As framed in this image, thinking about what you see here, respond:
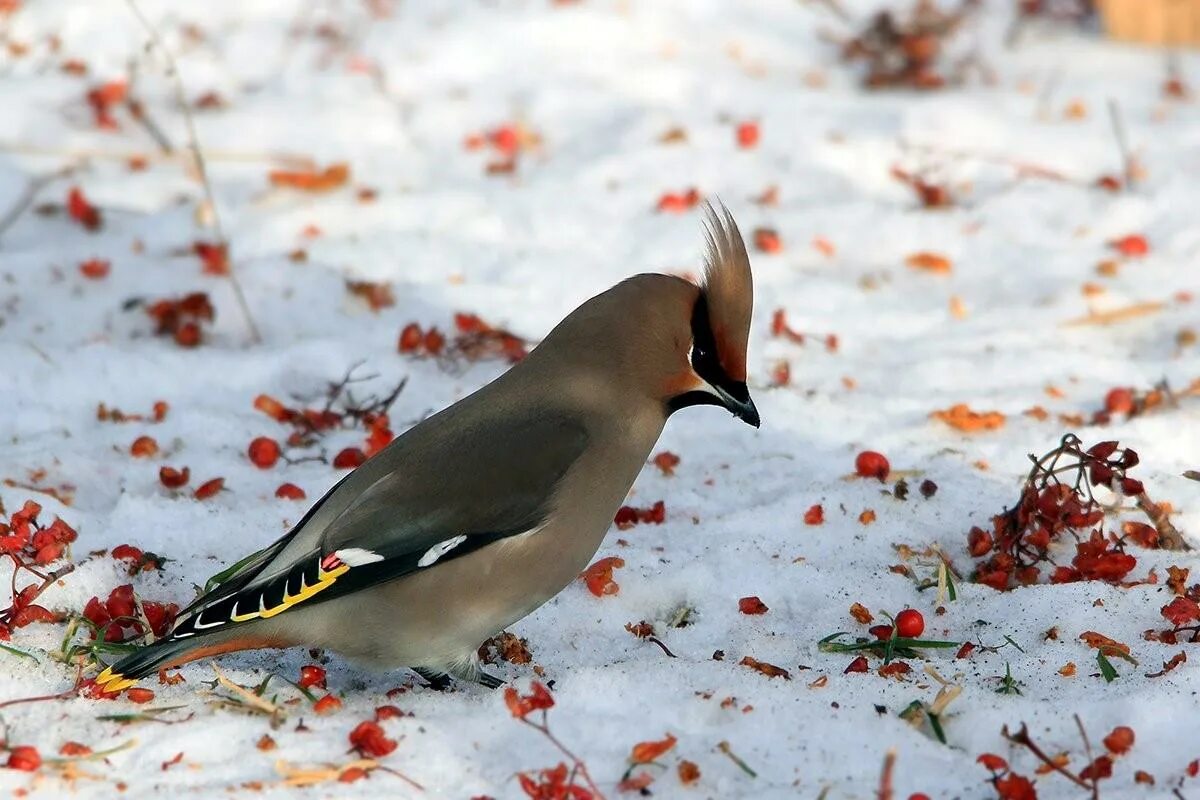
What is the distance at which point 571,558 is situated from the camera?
307 cm

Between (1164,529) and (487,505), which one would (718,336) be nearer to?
(487,505)

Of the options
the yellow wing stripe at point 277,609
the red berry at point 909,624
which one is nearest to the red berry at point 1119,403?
the red berry at point 909,624

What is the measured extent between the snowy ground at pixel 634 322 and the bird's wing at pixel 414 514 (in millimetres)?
211

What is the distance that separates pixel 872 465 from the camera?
3953mm

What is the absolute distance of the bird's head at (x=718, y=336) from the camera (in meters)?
3.18

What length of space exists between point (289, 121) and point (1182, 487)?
388 centimetres

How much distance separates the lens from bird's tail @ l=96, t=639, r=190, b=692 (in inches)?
115

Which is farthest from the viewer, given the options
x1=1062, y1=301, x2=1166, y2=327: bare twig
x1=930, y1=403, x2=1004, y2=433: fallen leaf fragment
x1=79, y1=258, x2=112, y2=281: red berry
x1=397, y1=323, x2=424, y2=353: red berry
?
x1=79, y1=258, x2=112, y2=281: red berry

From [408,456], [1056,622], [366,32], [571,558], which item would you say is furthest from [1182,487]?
[366,32]

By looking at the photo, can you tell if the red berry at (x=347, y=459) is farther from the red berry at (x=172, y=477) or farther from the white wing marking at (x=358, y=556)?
the white wing marking at (x=358, y=556)

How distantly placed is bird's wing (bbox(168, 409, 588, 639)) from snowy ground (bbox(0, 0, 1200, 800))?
0.69 ft

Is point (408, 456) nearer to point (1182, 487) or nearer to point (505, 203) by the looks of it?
point (1182, 487)

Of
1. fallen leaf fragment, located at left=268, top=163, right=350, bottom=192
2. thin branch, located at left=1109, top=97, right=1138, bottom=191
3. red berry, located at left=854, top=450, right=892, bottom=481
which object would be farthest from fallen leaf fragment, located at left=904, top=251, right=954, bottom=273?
fallen leaf fragment, located at left=268, top=163, right=350, bottom=192

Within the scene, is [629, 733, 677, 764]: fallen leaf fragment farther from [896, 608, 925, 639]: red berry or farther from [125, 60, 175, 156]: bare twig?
[125, 60, 175, 156]: bare twig
